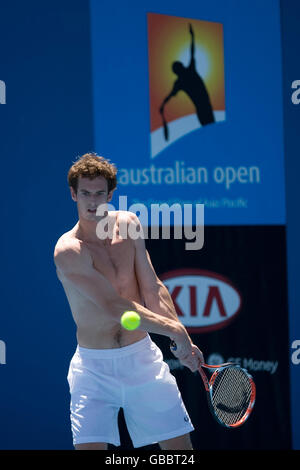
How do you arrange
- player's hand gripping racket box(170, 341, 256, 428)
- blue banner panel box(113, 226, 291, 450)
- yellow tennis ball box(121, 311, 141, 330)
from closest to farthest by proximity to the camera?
yellow tennis ball box(121, 311, 141, 330), player's hand gripping racket box(170, 341, 256, 428), blue banner panel box(113, 226, 291, 450)

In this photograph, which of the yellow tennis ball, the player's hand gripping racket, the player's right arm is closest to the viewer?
the yellow tennis ball

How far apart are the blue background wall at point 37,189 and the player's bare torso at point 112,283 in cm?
144

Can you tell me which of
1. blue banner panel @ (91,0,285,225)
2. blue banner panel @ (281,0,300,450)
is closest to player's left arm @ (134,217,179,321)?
blue banner panel @ (91,0,285,225)

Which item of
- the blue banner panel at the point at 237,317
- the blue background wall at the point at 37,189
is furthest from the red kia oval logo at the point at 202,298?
the blue background wall at the point at 37,189

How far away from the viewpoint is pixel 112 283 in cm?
384

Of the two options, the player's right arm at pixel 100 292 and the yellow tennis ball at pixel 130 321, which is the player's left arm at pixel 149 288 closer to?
the player's right arm at pixel 100 292

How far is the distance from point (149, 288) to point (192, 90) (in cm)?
196

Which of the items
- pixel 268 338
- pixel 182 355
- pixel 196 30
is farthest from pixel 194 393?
pixel 196 30

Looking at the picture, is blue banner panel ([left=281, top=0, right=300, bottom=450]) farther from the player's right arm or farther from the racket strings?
the player's right arm

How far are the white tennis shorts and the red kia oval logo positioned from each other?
1.59 m

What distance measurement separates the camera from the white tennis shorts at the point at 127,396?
3.68 m

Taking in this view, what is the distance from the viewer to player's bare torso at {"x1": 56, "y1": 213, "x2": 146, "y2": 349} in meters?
3.77

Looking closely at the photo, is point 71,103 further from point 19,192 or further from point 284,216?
point 284,216

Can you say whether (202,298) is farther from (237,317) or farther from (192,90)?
(192,90)
